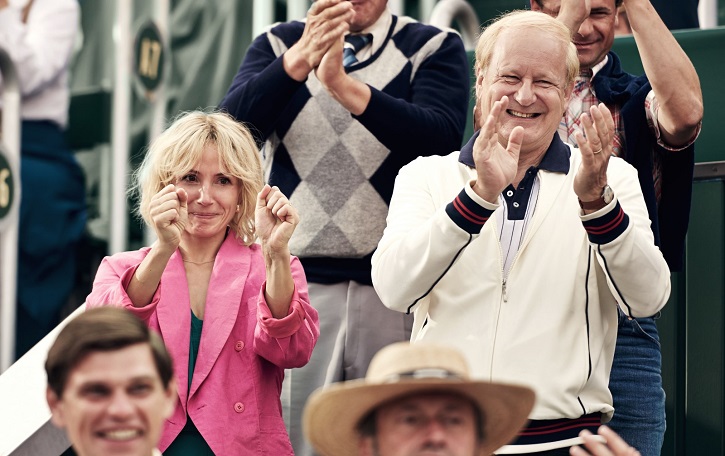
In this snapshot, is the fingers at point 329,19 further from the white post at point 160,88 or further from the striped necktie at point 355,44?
the white post at point 160,88

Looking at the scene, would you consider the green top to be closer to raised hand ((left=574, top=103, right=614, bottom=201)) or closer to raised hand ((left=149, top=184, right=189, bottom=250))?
raised hand ((left=149, top=184, right=189, bottom=250))

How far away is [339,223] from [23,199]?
2279 millimetres

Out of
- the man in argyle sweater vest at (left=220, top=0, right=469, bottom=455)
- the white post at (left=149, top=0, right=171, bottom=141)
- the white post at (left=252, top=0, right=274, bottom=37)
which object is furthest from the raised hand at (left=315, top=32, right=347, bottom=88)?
the white post at (left=252, top=0, right=274, bottom=37)

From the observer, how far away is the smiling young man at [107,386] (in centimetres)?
318

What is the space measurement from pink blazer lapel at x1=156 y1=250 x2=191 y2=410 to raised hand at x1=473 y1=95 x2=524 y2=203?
94 centimetres

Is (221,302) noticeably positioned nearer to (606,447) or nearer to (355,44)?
(355,44)

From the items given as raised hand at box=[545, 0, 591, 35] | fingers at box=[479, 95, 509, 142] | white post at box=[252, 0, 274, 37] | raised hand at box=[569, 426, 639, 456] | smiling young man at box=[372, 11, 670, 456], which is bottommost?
raised hand at box=[569, 426, 639, 456]

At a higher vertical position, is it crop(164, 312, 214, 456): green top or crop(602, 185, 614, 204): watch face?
crop(602, 185, 614, 204): watch face

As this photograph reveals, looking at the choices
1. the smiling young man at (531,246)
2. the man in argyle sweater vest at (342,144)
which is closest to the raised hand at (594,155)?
the smiling young man at (531,246)

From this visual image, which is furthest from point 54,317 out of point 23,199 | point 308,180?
point 308,180

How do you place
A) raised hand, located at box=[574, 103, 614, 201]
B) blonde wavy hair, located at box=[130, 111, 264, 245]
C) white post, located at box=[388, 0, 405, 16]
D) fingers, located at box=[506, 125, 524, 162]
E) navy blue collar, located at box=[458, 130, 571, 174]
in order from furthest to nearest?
1. white post, located at box=[388, 0, 405, 16]
2. blonde wavy hair, located at box=[130, 111, 264, 245]
3. navy blue collar, located at box=[458, 130, 571, 174]
4. fingers, located at box=[506, 125, 524, 162]
5. raised hand, located at box=[574, 103, 614, 201]

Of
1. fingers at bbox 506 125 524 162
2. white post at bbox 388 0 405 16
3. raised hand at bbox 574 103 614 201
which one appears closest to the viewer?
raised hand at bbox 574 103 614 201

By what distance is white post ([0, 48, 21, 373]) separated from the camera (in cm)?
601

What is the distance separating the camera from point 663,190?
451cm
